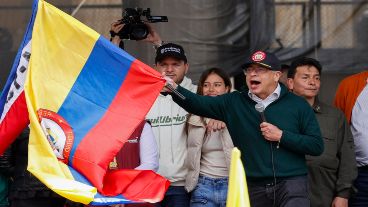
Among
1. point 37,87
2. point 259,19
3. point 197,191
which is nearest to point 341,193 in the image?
point 197,191

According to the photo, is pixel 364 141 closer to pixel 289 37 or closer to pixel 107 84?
pixel 289 37

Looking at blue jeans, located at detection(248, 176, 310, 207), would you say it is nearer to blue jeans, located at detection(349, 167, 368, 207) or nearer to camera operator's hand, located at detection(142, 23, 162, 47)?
blue jeans, located at detection(349, 167, 368, 207)

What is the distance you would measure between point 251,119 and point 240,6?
Result: 2081 millimetres

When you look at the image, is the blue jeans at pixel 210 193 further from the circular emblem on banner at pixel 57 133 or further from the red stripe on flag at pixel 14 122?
the red stripe on flag at pixel 14 122

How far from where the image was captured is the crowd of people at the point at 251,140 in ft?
23.9

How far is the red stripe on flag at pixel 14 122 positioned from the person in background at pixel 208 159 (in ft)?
4.37

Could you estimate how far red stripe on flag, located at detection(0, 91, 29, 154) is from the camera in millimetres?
7262

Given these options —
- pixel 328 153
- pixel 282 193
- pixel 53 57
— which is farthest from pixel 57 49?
pixel 328 153

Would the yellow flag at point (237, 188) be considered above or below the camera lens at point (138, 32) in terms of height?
below

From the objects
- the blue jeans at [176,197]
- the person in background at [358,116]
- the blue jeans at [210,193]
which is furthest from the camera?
the person in background at [358,116]

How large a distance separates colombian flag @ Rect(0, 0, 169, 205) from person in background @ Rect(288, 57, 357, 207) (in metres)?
1.41

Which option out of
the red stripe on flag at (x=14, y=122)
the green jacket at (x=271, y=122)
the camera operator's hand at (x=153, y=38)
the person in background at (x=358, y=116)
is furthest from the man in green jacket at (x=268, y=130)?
the person in background at (x=358, y=116)

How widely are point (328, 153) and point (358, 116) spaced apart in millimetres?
499

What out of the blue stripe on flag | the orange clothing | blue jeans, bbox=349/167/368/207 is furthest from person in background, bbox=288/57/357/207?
the blue stripe on flag
